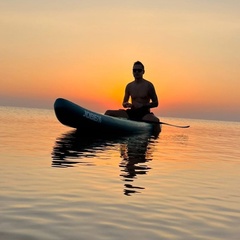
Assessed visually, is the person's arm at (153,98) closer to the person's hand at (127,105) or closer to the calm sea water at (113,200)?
the person's hand at (127,105)

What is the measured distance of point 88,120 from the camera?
1478cm

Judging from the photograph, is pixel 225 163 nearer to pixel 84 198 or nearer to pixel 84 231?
pixel 84 198

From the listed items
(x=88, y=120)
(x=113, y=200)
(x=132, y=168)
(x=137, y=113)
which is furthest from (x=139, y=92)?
(x=113, y=200)

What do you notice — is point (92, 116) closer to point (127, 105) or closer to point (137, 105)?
point (127, 105)

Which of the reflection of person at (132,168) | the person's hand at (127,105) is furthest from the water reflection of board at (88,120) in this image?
the reflection of person at (132,168)

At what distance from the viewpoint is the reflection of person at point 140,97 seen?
16875 mm

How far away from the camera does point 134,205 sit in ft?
14.1

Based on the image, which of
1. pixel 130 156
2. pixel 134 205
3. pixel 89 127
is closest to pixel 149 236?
pixel 134 205

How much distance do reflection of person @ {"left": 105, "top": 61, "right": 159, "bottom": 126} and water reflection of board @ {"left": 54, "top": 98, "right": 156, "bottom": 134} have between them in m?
1.25

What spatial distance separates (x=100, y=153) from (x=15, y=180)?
4.22m

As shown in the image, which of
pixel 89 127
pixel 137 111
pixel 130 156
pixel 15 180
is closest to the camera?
pixel 15 180

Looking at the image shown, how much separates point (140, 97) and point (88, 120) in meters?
3.18

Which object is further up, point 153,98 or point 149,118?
point 153,98

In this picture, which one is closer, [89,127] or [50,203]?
[50,203]
